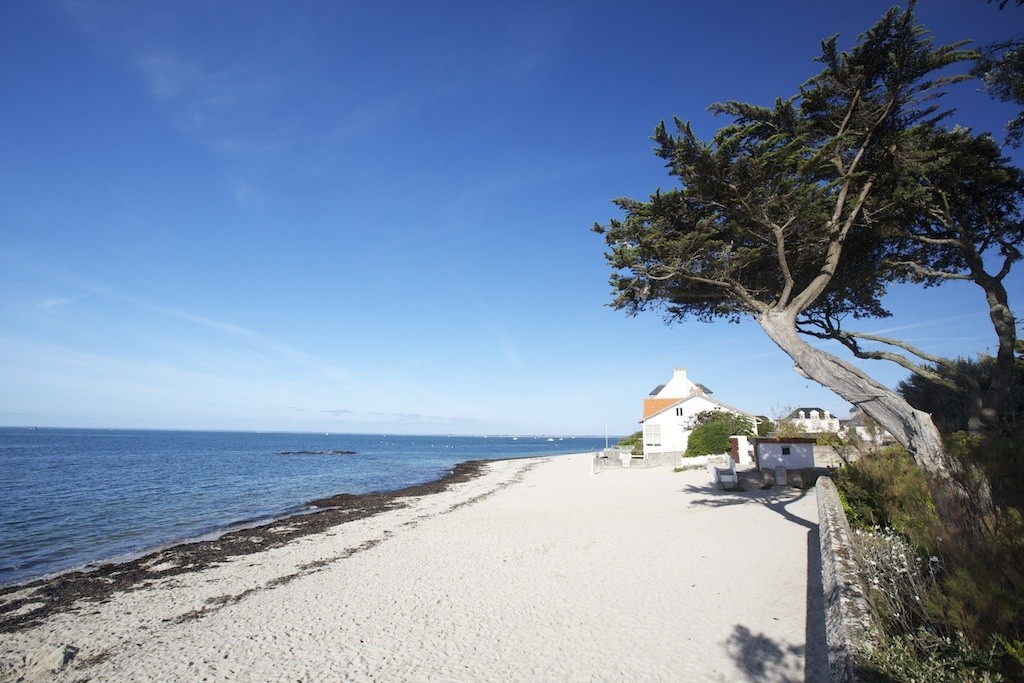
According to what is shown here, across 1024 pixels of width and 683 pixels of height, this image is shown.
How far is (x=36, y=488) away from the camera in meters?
31.2

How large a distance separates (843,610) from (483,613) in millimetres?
5358

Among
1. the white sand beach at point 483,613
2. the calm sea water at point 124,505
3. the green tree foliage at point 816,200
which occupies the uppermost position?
the green tree foliage at point 816,200

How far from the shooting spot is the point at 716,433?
1310 inches

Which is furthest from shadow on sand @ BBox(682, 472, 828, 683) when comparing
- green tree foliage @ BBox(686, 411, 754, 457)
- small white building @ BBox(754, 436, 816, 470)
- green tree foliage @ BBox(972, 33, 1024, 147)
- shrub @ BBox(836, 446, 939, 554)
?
green tree foliage @ BBox(686, 411, 754, 457)

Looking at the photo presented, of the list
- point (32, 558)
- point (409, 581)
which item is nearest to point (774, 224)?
point (409, 581)

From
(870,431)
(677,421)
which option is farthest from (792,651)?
(677,421)

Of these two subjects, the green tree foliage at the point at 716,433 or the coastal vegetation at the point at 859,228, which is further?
the green tree foliage at the point at 716,433

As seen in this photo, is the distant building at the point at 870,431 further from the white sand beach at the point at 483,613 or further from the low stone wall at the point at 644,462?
the low stone wall at the point at 644,462

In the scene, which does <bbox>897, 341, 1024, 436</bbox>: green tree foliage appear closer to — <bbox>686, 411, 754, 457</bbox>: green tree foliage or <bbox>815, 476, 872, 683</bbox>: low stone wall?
<bbox>815, 476, 872, 683</bbox>: low stone wall

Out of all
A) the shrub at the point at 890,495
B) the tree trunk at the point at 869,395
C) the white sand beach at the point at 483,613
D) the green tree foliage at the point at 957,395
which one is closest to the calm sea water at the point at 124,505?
the white sand beach at the point at 483,613

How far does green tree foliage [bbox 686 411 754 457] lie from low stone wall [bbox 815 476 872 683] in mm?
26493

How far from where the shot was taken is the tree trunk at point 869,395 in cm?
756

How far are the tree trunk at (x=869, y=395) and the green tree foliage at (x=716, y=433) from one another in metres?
25.2

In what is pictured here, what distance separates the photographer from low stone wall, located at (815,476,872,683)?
449 centimetres
